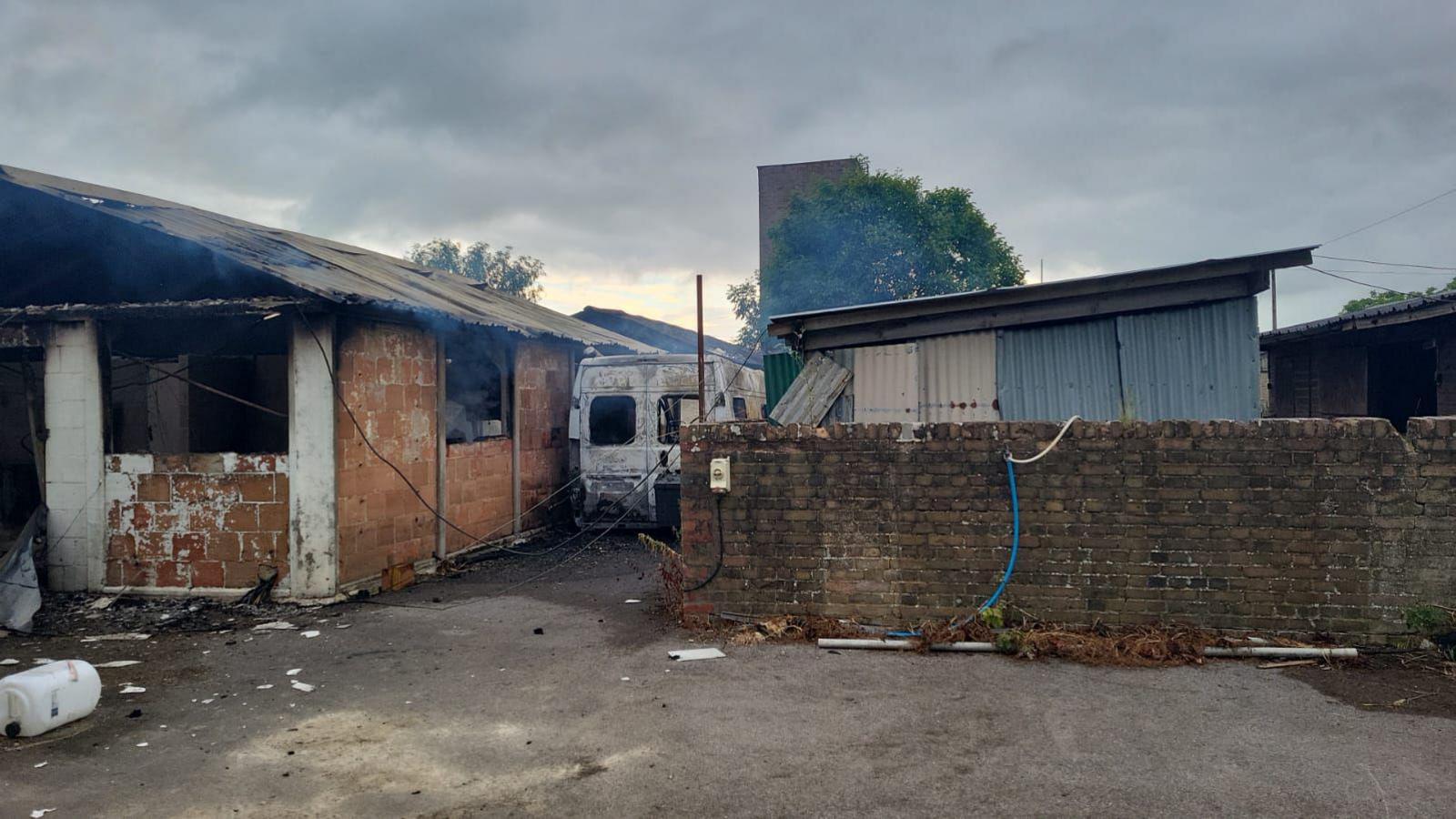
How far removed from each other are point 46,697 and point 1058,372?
24.2ft

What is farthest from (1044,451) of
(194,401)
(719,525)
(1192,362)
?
(194,401)

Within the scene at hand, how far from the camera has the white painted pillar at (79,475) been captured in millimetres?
8062

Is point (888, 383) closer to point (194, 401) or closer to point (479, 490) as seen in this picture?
point (479, 490)

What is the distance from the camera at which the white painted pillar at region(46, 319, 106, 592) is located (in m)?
8.06

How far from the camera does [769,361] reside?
10.8m

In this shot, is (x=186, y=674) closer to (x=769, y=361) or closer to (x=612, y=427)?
(x=612, y=427)

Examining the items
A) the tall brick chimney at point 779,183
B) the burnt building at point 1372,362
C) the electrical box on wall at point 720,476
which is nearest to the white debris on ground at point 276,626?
the electrical box on wall at point 720,476

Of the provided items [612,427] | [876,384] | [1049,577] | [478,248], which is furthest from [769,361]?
[478,248]

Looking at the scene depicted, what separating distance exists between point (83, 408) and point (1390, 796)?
10266mm

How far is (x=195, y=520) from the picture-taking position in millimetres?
7965

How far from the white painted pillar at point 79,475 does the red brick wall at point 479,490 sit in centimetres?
332

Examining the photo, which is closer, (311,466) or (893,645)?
(893,645)

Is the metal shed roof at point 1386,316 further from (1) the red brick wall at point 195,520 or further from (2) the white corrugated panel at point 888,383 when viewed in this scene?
(1) the red brick wall at point 195,520

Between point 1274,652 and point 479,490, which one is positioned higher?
point 479,490
